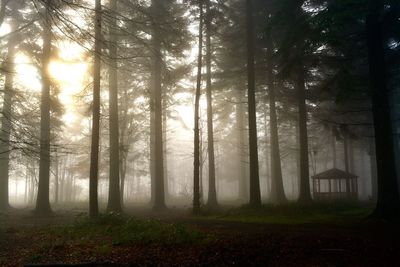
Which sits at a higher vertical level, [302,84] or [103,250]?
[302,84]

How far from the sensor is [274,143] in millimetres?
27656

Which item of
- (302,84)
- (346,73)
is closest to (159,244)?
(346,73)

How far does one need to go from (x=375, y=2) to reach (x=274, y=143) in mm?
15959

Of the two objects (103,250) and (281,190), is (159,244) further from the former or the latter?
(281,190)

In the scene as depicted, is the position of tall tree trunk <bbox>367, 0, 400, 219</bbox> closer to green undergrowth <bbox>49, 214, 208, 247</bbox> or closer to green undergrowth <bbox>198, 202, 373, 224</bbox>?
green undergrowth <bbox>198, 202, 373, 224</bbox>

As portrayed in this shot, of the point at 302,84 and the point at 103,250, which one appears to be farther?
the point at 302,84

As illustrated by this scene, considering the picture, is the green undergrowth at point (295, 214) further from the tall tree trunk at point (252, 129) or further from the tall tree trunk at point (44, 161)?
the tall tree trunk at point (44, 161)

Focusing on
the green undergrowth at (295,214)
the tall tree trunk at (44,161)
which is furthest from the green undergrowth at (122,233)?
the tall tree trunk at (44,161)

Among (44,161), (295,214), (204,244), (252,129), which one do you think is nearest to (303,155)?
(252,129)

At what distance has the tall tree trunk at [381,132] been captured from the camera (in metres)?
14.4

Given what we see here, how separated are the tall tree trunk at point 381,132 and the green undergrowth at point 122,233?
329 inches

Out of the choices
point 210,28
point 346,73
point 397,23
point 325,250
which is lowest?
point 325,250

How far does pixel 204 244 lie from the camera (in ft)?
32.2

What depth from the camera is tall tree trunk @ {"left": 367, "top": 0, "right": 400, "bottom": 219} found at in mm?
14370
